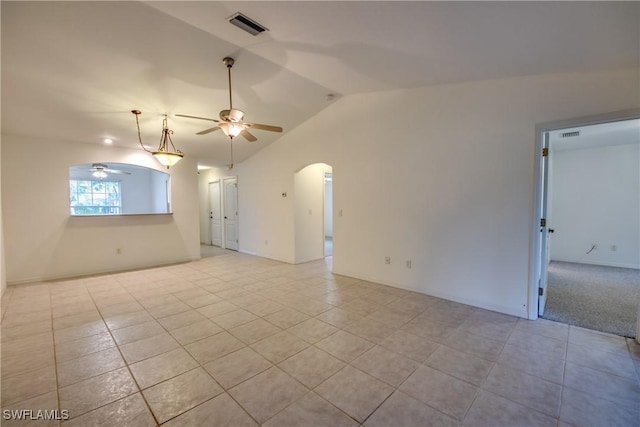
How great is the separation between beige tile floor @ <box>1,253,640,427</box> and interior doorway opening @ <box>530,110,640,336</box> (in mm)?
1111

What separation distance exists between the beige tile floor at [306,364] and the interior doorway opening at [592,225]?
43.7 inches

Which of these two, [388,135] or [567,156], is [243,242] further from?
[567,156]

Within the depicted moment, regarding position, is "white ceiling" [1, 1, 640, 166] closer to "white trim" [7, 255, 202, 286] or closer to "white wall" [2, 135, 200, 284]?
"white wall" [2, 135, 200, 284]

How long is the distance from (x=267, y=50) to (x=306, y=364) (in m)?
3.16

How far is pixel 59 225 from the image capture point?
5.00 m

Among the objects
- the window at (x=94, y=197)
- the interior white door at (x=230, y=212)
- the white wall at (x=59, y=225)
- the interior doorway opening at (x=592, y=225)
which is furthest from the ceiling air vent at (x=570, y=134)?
the window at (x=94, y=197)

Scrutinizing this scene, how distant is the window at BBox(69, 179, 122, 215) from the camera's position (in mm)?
9406

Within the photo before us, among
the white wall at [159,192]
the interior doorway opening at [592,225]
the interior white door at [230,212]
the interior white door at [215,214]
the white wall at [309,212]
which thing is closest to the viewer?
the interior doorway opening at [592,225]

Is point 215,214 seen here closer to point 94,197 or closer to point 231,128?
point 94,197

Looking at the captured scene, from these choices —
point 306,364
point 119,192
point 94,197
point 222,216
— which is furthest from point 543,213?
point 94,197

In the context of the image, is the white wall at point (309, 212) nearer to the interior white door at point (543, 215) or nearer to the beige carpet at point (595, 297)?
the interior white door at point (543, 215)

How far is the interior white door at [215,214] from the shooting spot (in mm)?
Answer: 8594

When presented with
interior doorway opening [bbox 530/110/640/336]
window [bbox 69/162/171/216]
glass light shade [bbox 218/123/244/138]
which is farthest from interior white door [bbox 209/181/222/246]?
interior doorway opening [bbox 530/110/640/336]

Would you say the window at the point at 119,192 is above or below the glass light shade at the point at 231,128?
Answer: below
